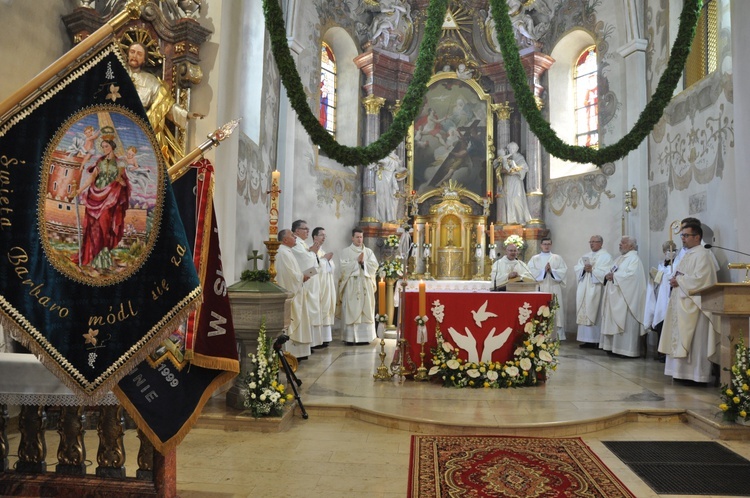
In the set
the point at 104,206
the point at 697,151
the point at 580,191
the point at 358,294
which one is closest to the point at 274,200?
the point at 104,206

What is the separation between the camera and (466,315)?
22.4ft

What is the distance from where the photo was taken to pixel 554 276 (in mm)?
11625

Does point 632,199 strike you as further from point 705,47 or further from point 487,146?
point 487,146

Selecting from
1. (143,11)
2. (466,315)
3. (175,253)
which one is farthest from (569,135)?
(175,253)

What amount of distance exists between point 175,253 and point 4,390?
1.47 m

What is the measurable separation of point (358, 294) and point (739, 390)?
269 inches

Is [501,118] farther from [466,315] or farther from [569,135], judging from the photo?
[466,315]

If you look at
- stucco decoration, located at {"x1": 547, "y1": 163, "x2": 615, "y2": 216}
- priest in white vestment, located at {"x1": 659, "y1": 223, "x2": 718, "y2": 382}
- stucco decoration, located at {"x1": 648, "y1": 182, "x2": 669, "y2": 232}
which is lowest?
priest in white vestment, located at {"x1": 659, "y1": 223, "x2": 718, "y2": 382}

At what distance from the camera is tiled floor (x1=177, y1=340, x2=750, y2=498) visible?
155 inches

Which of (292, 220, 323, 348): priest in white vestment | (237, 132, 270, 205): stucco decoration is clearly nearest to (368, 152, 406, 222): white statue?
(292, 220, 323, 348): priest in white vestment

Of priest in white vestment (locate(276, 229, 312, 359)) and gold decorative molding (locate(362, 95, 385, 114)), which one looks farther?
gold decorative molding (locate(362, 95, 385, 114))

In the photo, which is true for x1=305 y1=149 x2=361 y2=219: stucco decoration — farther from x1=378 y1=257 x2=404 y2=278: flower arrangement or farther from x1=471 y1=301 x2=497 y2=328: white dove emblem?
x1=471 y1=301 x2=497 y2=328: white dove emblem

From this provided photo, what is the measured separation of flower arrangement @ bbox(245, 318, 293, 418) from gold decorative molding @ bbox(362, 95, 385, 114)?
9.34 metres

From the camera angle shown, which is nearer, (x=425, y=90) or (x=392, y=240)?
(x=425, y=90)
